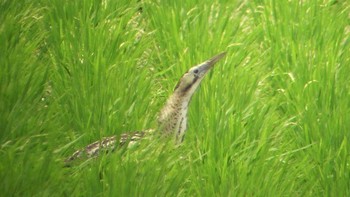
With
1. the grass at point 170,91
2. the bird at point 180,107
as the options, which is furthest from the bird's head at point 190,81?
the grass at point 170,91

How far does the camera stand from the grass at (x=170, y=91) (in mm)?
4016

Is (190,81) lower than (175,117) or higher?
higher

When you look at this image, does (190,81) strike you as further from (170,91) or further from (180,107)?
(170,91)

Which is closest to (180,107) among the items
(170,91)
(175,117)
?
(175,117)

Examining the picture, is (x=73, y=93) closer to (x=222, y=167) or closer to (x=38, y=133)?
(x=38, y=133)

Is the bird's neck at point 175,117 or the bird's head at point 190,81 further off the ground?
the bird's head at point 190,81

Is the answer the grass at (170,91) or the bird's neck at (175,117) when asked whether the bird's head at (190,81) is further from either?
the grass at (170,91)

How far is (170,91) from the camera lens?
5.20 m

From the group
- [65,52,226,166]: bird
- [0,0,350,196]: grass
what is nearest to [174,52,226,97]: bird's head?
[65,52,226,166]: bird

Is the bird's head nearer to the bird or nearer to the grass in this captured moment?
the bird

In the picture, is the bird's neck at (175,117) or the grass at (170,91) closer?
the grass at (170,91)

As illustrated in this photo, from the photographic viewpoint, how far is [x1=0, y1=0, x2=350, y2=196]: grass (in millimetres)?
4016

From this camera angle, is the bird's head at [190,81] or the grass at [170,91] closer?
the grass at [170,91]

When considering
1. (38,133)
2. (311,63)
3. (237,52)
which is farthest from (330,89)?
(38,133)
